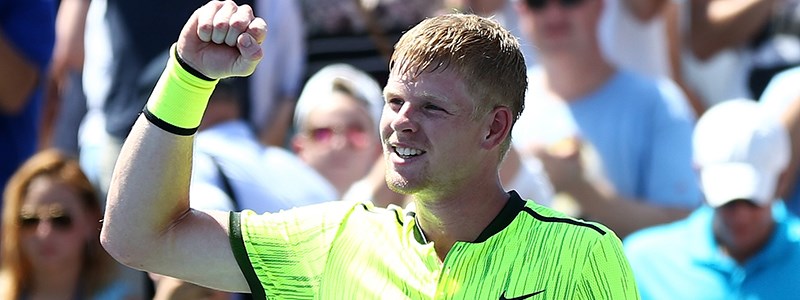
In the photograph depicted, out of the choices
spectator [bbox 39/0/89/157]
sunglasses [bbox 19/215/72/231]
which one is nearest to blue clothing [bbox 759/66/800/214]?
sunglasses [bbox 19/215/72/231]

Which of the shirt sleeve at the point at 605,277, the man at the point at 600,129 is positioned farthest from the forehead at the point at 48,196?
the shirt sleeve at the point at 605,277

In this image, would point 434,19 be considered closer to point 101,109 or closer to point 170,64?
point 170,64

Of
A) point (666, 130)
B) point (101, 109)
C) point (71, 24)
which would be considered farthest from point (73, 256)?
point (666, 130)

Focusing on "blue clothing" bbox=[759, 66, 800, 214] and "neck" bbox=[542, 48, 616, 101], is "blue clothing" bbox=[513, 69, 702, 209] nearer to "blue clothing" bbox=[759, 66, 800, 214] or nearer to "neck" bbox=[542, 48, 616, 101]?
"neck" bbox=[542, 48, 616, 101]

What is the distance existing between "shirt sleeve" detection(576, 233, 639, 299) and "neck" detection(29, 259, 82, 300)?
2.76m

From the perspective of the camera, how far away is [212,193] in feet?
14.6

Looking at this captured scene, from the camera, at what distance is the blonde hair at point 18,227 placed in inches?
199

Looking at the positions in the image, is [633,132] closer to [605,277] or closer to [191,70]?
[605,277]

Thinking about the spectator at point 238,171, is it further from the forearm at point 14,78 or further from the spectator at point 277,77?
the forearm at point 14,78

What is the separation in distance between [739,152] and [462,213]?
2.27 meters

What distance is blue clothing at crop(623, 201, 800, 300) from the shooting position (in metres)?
4.57

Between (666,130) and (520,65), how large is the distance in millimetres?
2667

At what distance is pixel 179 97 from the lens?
111 inches

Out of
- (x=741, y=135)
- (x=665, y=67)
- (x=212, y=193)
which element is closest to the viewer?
(x=212, y=193)
